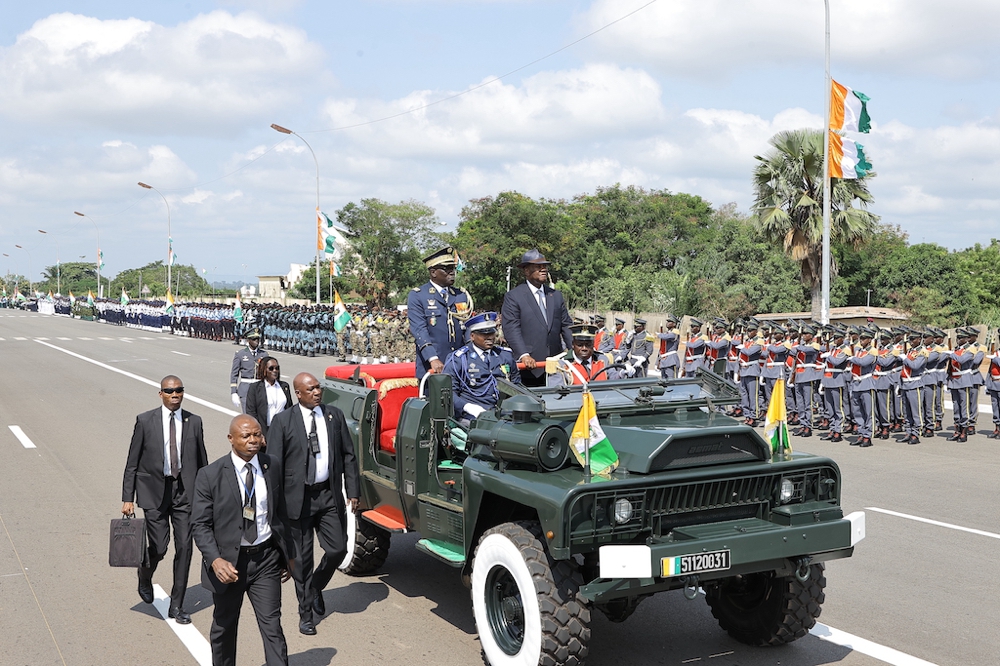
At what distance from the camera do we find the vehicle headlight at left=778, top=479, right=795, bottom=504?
17.6 feet

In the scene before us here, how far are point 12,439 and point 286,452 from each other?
1051 centimetres

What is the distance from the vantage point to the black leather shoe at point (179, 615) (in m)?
6.52

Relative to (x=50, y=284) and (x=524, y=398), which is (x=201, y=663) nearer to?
(x=524, y=398)

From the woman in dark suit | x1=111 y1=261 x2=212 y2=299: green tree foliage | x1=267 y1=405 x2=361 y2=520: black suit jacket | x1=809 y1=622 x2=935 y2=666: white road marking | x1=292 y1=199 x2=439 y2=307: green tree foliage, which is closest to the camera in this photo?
x1=809 y1=622 x2=935 y2=666: white road marking

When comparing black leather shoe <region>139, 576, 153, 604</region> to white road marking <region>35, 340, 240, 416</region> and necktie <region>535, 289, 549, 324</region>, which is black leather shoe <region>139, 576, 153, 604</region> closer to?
necktie <region>535, 289, 549, 324</region>

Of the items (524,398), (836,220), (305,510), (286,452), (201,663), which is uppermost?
(836,220)

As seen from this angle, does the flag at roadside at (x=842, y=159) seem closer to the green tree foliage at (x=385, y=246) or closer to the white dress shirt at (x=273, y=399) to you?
the white dress shirt at (x=273, y=399)

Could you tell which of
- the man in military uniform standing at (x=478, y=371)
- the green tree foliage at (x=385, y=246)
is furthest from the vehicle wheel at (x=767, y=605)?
the green tree foliage at (x=385, y=246)

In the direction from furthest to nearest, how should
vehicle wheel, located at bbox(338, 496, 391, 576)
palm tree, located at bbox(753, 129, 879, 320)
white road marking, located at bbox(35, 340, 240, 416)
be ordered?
palm tree, located at bbox(753, 129, 879, 320) < white road marking, located at bbox(35, 340, 240, 416) < vehicle wheel, located at bbox(338, 496, 391, 576)

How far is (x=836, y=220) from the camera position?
27.5m

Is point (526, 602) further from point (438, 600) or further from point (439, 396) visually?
point (438, 600)

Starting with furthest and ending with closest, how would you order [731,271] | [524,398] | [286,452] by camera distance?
1. [731,271]
2. [286,452]
3. [524,398]

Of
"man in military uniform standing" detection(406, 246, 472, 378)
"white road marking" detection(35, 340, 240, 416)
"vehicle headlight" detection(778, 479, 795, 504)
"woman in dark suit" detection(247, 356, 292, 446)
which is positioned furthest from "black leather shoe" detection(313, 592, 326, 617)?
"white road marking" detection(35, 340, 240, 416)

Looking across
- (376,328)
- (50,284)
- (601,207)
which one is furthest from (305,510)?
(50,284)
